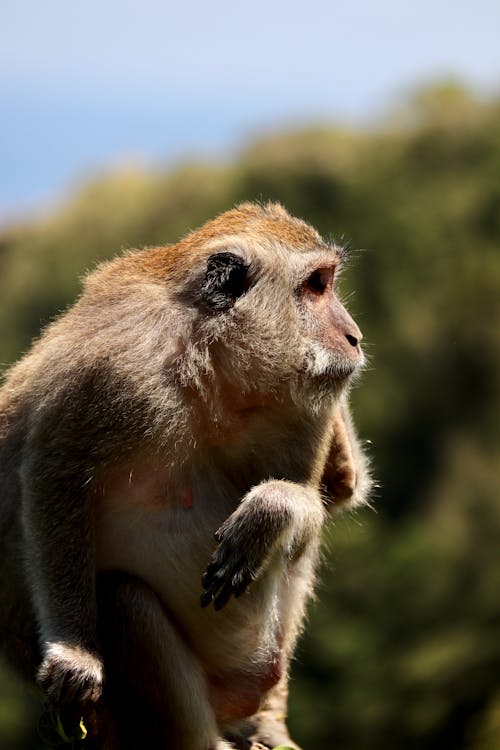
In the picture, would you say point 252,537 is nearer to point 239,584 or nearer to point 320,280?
point 239,584

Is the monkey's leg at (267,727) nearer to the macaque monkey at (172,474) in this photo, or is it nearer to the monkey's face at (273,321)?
the macaque monkey at (172,474)

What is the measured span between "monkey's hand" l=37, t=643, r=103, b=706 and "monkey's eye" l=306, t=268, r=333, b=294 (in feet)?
6.35

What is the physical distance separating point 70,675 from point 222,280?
1780 mm

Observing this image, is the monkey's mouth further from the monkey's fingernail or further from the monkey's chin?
the monkey's fingernail

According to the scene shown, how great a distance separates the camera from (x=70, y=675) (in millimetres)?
4422

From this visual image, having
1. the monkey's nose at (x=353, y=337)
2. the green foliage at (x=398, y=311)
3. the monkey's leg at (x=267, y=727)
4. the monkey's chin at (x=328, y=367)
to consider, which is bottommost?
the green foliage at (x=398, y=311)

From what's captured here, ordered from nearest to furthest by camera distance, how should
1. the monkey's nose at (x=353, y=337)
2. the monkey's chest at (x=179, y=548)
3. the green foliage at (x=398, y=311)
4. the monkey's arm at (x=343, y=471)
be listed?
the monkey's chest at (x=179, y=548), the monkey's nose at (x=353, y=337), the monkey's arm at (x=343, y=471), the green foliage at (x=398, y=311)

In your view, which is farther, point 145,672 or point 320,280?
point 320,280

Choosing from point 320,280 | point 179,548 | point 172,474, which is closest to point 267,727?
A: point 179,548

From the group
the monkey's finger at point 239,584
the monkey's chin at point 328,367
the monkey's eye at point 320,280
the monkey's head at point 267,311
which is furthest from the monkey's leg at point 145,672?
the monkey's eye at point 320,280

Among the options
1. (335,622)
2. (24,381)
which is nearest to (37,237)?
(335,622)

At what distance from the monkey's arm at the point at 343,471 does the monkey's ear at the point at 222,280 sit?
959mm

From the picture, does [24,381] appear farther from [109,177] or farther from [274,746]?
[109,177]

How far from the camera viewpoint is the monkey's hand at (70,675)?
14.5ft
